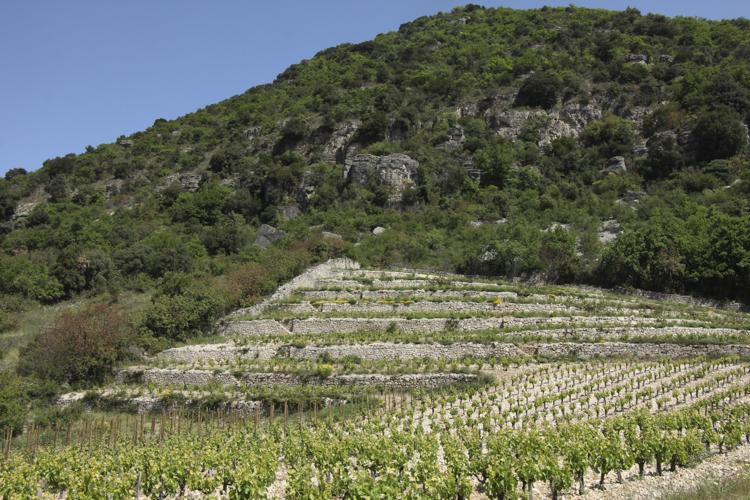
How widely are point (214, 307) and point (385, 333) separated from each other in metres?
12.5

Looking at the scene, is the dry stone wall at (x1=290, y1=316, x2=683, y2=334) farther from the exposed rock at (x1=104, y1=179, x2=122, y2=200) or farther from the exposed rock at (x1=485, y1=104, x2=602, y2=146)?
the exposed rock at (x1=104, y1=179, x2=122, y2=200)

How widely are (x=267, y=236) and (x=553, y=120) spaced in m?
48.6

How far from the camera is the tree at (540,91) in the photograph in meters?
75.6

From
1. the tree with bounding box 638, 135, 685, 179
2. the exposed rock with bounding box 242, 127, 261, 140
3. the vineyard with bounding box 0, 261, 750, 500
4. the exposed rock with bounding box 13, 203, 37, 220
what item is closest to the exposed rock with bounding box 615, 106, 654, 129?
the tree with bounding box 638, 135, 685, 179

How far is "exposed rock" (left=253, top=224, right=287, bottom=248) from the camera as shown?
52.8 metres

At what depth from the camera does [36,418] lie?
22.1 m

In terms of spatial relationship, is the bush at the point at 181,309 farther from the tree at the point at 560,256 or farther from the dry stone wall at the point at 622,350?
the tree at the point at 560,256

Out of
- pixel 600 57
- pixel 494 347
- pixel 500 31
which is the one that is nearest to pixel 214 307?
pixel 494 347

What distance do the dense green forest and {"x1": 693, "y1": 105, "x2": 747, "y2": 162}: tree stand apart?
203 millimetres

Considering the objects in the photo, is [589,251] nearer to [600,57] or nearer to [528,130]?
[528,130]

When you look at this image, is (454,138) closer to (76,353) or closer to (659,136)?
(659,136)

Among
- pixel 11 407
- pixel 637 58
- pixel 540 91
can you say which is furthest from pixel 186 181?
pixel 637 58

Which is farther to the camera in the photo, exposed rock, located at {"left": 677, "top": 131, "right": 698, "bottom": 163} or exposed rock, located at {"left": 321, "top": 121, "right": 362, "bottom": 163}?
exposed rock, located at {"left": 321, "top": 121, "right": 362, "bottom": 163}

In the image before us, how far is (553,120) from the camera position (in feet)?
241
